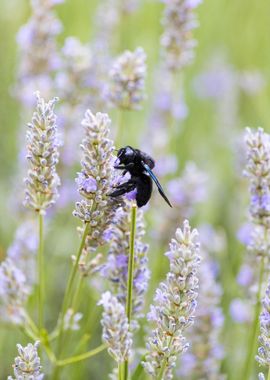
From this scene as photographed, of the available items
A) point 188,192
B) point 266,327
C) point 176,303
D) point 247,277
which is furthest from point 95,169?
point 188,192

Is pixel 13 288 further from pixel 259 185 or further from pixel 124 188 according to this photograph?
pixel 259 185

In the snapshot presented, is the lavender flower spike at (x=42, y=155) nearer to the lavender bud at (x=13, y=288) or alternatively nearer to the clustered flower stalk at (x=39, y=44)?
the lavender bud at (x=13, y=288)

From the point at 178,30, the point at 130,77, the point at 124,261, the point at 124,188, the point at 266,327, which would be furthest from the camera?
the point at 178,30

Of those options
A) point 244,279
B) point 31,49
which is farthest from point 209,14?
point 244,279

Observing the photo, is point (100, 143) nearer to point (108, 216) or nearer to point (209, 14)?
point (108, 216)

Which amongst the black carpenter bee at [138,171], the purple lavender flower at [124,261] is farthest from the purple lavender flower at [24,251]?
the black carpenter bee at [138,171]

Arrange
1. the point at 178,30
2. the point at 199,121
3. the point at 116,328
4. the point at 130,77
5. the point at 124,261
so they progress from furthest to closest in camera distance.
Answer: the point at 199,121 → the point at 178,30 → the point at 130,77 → the point at 124,261 → the point at 116,328
